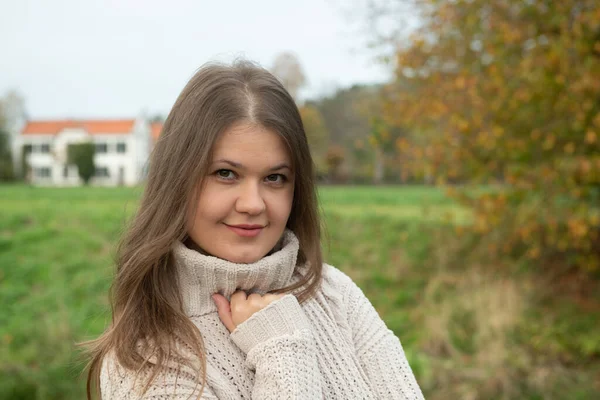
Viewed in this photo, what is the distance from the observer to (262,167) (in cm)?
152

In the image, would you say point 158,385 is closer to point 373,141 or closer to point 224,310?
point 224,310

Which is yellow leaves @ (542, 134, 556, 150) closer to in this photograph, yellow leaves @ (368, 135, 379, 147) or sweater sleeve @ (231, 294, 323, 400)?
yellow leaves @ (368, 135, 379, 147)

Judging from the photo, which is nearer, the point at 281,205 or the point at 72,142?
the point at 281,205

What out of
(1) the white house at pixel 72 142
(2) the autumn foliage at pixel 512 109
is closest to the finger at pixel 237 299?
(2) the autumn foliage at pixel 512 109

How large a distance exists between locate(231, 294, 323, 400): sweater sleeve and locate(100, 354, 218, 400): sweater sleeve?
12cm

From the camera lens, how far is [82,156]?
49.1ft

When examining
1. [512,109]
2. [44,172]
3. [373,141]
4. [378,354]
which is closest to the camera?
[378,354]

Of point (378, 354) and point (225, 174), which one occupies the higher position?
point (225, 174)

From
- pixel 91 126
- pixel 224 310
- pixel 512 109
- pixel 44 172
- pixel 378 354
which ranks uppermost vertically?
pixel 512 109

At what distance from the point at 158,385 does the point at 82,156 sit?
14.4m

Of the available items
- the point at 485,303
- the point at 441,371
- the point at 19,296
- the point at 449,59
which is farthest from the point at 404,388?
the point at 19,296

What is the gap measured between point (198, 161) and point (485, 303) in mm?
6723

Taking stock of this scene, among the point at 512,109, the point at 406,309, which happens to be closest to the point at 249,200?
the point at 512,109

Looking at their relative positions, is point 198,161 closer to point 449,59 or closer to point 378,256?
point 449,59
